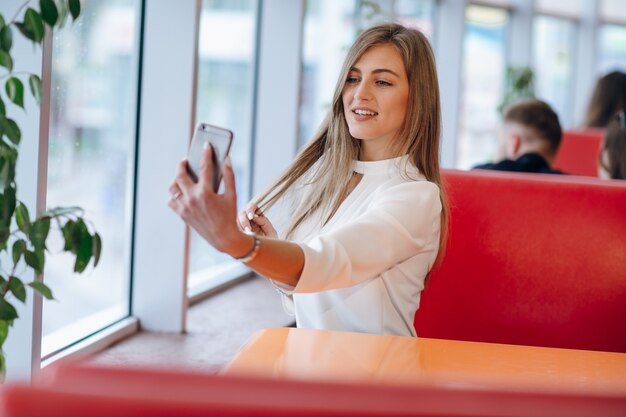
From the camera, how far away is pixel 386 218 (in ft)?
6.05

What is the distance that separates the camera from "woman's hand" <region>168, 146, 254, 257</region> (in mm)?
1411

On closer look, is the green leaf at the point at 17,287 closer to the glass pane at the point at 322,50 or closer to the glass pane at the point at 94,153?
the glass pane at the point at 94,153

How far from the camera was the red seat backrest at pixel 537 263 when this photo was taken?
269 centimetres

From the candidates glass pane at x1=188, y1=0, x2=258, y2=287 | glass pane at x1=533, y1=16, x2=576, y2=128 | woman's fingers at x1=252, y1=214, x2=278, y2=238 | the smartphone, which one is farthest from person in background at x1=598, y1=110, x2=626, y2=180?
glass pane at x1=533, y1=16, x2=576, y2=128

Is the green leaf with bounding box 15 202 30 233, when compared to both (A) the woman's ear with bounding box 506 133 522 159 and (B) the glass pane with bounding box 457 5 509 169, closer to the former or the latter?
(A) the woman's ear with bounding box 506 133 522 159

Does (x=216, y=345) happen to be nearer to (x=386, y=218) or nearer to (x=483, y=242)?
(x=483, y=242)

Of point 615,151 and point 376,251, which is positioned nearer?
point 376,251

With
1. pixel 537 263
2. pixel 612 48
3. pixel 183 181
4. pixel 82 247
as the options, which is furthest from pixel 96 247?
Answer: pixel 612 48

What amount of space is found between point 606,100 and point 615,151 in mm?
2786

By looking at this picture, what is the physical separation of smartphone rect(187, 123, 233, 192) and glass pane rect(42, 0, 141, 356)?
2248 millimetres

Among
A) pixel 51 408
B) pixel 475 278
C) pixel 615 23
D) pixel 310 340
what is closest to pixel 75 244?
pixel 310 340

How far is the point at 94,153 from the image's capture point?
4320 millimetres

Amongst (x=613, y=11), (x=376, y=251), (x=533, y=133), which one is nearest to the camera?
(x=376, y=251)

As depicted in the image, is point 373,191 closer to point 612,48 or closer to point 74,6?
point 74,6
